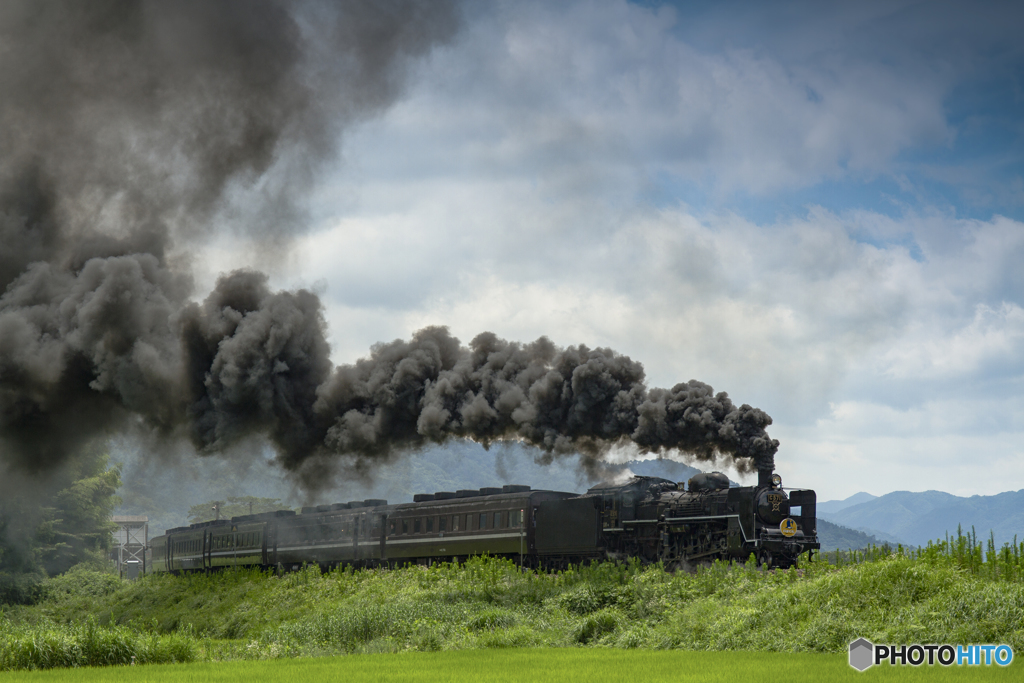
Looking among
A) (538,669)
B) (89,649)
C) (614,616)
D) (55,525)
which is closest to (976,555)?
(614,616)

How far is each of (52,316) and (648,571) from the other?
2414cm

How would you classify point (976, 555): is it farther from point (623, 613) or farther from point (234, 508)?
point (234, 508)

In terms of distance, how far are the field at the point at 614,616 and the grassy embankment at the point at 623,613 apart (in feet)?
0.10

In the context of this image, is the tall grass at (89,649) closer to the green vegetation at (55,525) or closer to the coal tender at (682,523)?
→ the coal tender at (682,523)

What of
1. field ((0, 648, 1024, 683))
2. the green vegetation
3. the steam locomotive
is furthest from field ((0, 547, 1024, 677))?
the green vegetation

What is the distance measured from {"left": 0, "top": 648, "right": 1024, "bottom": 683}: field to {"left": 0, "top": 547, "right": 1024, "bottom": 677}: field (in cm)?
55

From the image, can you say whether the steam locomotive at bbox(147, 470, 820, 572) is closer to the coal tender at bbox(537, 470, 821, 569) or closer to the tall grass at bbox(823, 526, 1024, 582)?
the coal tender at bbox(537, 470, 821, 569)

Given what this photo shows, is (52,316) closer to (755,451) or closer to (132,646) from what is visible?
Answer: (132,646)

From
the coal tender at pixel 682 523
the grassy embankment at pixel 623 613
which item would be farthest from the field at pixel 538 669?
the coal tender at pixel 682 523

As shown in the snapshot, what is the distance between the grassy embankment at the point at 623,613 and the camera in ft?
48.5

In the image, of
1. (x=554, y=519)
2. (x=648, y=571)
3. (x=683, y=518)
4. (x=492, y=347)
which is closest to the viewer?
(x=648, y=571)

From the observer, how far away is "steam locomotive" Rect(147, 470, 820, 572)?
22625 millimetres

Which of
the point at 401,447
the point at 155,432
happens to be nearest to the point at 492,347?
the point at 401,447

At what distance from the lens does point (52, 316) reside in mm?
33312
